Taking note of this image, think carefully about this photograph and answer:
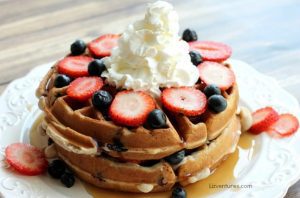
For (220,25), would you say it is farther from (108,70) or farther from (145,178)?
(145,178)

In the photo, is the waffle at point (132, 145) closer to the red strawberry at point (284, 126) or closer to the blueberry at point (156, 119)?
the blueberry at point (156, 119)

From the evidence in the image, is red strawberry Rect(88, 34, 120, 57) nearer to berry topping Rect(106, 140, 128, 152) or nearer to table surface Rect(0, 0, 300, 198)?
berry topping Rect(106, 140, 128, 152)

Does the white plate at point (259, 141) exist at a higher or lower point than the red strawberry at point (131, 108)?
lower

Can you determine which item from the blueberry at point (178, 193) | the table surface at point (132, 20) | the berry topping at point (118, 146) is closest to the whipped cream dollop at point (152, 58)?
the berry topping at point (118, 146)

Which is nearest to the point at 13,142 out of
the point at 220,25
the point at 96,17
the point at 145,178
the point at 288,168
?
the point at 145,178

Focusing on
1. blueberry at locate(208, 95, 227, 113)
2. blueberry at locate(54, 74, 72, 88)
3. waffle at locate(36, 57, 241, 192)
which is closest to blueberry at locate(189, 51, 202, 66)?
waffle at locate(36, 57, 241, 192)

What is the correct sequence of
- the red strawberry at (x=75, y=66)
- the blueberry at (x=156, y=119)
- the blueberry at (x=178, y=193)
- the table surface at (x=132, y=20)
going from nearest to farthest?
the blueberry at (x=156, y=119) < the blueberry at (x=178, y=193) < the red strawberry at (x=75, y=66) < the table surface at (x=132, y=20)
